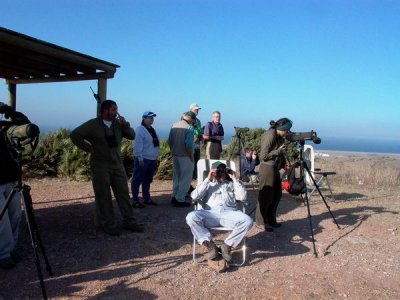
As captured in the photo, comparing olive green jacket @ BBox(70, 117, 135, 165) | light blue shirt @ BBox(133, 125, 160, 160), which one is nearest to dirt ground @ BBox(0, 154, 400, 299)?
light blue shirt @ BBox(133, 125, 160, 160)

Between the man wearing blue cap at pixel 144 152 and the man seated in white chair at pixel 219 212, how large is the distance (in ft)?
6.74

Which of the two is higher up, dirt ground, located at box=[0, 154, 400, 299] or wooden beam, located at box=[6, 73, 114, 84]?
wooden beam, located at box=[6, 73, 114, 84]

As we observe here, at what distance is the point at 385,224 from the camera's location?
7320 mm

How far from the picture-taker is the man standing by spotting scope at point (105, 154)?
5.60m

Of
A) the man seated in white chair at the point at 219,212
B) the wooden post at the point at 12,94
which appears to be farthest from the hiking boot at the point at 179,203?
the wooden post at the point at 12,94

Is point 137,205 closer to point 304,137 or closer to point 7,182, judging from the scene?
point 7,182

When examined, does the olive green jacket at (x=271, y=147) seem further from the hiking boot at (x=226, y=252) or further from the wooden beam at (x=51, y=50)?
the wooden beam at (x=51, y=50)

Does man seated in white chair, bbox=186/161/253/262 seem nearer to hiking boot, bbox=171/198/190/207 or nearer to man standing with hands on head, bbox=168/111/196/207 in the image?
man standing with hands on head, bbox=168/111/196/207

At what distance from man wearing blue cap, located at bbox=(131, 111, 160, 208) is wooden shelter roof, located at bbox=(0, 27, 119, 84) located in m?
1.45

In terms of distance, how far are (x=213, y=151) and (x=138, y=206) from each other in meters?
2.49

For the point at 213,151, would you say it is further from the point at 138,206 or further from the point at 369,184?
the point at 369,184

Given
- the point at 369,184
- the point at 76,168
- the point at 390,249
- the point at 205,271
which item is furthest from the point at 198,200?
the point at 369,184

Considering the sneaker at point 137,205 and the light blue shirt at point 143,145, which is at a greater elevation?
the light blue shirt at point 143,145

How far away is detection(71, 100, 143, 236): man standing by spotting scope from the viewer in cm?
560
